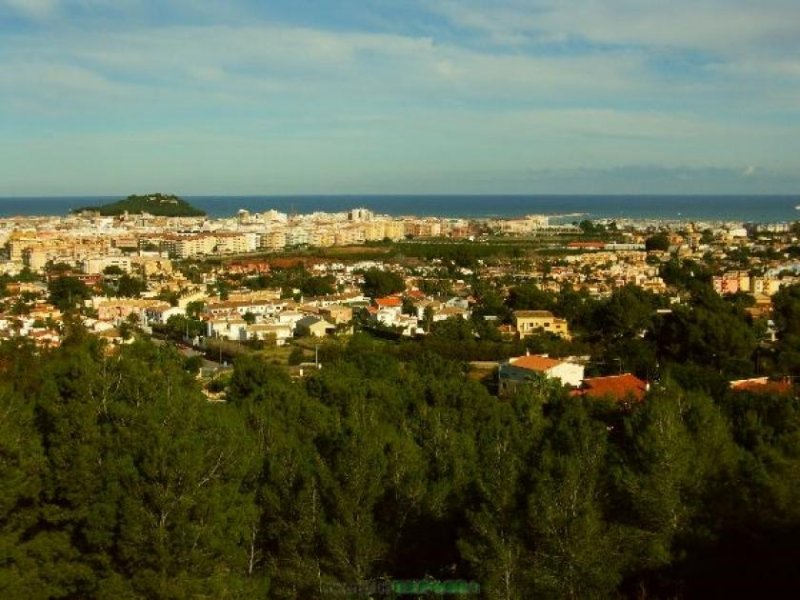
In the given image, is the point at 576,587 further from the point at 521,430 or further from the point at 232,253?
the point at 232,253

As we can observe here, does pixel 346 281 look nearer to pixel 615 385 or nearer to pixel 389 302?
pixel 389 302

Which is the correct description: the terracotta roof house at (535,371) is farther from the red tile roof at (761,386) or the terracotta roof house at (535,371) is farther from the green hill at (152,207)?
the green hill at (152,207)

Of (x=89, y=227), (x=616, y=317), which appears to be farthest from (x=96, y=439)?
(x=89, y=227)

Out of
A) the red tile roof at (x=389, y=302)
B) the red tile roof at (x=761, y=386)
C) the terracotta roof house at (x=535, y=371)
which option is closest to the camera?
the red tile roof at (x=761, y=386)

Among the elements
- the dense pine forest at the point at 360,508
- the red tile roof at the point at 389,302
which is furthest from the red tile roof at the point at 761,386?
the red tile roof at the point at 389,302

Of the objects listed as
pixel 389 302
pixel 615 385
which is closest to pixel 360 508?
pixel 615 385

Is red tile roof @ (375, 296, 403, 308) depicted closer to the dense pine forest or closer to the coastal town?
the coastal town
